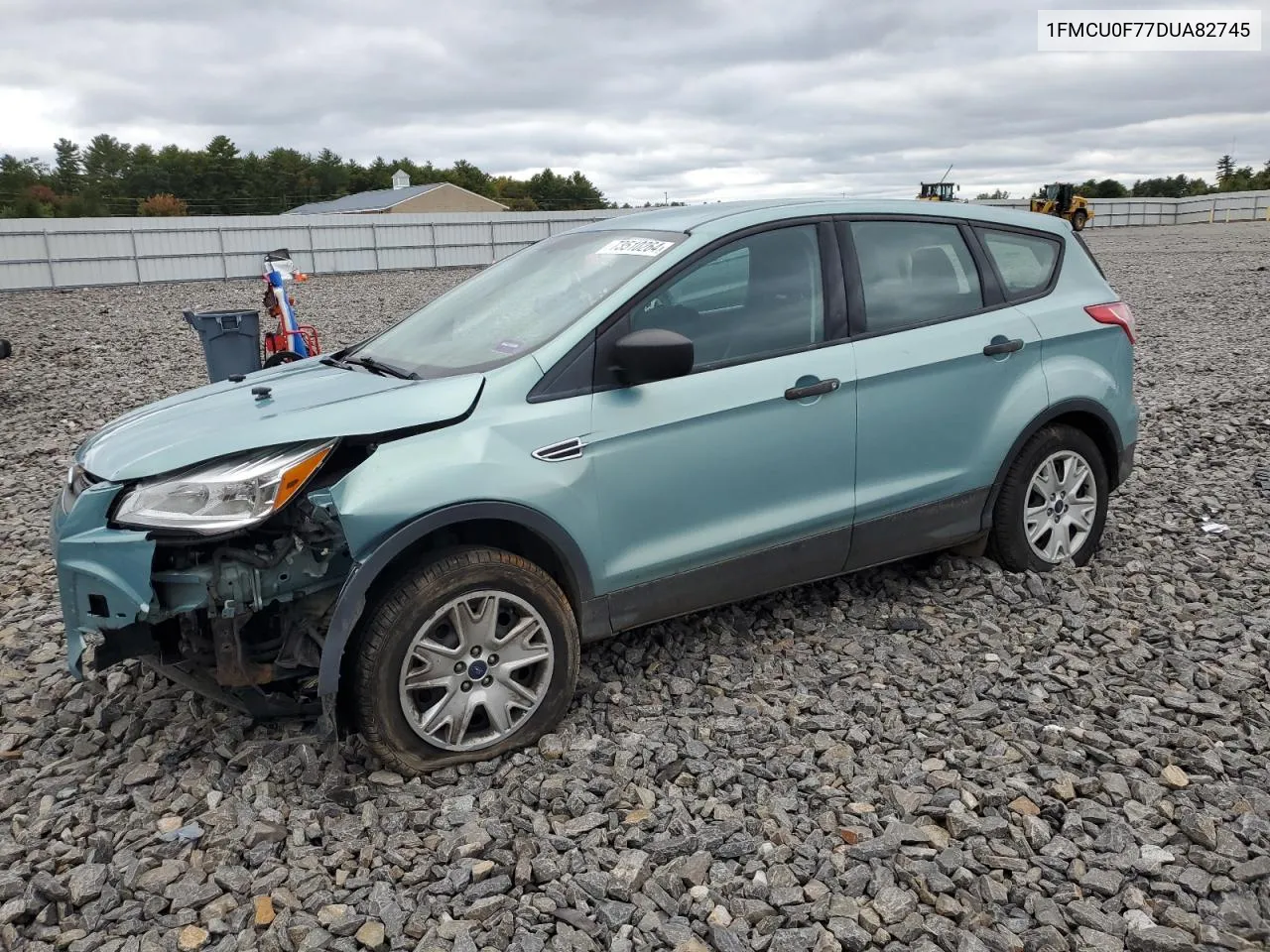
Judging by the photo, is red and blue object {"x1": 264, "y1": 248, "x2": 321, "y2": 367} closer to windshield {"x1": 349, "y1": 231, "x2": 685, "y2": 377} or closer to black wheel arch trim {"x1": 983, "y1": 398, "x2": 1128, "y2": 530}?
windshield {"x1": 349, "y1": 231, "x2": 685, "y2": 377}

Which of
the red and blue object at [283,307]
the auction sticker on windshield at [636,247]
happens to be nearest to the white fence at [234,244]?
the red and blue object at [283,307]

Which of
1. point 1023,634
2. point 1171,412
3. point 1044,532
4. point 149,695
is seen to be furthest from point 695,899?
point 1171,412

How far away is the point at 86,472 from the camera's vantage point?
3.38 metres

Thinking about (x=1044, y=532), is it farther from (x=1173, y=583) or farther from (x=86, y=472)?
(x=86, y=472)

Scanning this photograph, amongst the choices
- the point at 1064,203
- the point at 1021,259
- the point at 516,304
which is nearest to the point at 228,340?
the point at 516,304

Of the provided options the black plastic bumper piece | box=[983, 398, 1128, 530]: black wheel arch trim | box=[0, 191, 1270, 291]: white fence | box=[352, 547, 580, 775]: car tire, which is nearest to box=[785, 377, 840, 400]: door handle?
box=[983, 398, 1128, 530]: black wheel arch trim

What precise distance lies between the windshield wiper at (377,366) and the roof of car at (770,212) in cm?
114

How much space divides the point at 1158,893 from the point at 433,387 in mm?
2699

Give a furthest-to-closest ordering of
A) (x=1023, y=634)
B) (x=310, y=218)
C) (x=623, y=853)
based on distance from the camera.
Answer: (x=310, y=218), (x=1023, y=634), (x=623, y=853)

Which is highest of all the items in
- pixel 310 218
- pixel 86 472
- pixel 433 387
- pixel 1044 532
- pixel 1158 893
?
pixel 310 218

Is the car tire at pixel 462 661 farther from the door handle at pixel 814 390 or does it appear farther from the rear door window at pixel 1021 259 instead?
the rear door window at pixel 1021 259

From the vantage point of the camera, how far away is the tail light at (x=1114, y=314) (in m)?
4.81

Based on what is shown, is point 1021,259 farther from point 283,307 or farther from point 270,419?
point 283,307

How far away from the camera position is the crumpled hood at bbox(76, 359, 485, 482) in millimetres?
3203
